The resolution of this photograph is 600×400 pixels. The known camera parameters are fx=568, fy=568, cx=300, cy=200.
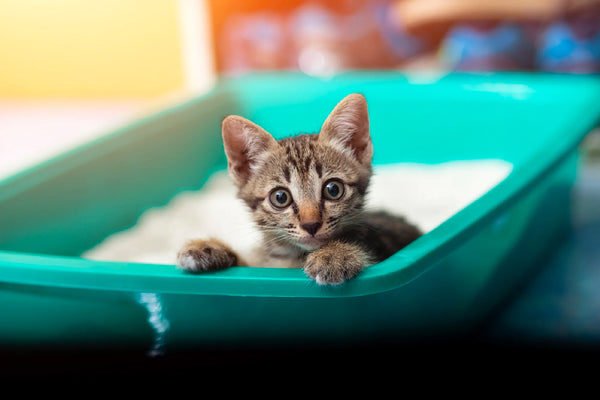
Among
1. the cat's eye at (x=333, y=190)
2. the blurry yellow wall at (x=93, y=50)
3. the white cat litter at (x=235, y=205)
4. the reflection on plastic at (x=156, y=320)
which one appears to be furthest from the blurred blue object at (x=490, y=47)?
the reflection on plastic at (x=156, y=320)

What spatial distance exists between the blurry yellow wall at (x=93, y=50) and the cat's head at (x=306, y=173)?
1.74 meters

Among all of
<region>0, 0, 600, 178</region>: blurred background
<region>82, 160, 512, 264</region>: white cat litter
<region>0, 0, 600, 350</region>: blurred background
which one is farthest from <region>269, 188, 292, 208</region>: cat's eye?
<region>0, 0, 600, 178</region>: blurred background

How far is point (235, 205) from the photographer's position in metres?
1.75

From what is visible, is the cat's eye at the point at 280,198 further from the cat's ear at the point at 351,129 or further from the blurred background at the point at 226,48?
the blurred background at the point at 226,48

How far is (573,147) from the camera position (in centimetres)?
154

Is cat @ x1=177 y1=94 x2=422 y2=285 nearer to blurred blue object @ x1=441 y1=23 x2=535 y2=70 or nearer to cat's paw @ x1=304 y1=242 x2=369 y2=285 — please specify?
cat's paw @ x1=304 y1=242 x2=369 y2=285

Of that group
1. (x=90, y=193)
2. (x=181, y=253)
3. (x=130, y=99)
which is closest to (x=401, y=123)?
(x=90, y=193)

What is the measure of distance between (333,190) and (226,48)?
2074 millimetres

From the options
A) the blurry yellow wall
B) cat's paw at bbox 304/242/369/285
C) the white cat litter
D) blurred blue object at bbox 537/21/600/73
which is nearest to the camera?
cat's paw at bbox 304/242/369/285

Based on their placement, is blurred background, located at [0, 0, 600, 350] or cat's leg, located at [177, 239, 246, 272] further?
blurred background, located at [0, 0, 600, 350]

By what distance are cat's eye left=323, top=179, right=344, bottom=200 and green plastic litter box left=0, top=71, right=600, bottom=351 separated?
141mm

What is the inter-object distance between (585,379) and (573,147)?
2.29ft

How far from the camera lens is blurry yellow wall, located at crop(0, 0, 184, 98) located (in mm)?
2455

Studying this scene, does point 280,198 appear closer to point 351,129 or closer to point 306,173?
point 306,173
